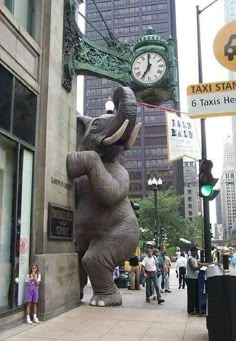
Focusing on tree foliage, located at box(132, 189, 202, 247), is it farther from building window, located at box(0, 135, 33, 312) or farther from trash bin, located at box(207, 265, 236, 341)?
trash bin, located at box(207, 265, 236, 341)

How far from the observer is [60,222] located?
1115 centimetres

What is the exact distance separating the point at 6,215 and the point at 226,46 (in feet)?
A: 18.1

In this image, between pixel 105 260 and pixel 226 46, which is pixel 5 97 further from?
pixel 105 260

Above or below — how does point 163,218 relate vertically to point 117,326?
above

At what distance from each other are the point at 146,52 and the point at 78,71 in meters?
2.54

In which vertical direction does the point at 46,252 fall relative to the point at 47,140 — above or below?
below

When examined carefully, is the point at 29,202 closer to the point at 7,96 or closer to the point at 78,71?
the point at 7,96

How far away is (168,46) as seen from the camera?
47.9ft

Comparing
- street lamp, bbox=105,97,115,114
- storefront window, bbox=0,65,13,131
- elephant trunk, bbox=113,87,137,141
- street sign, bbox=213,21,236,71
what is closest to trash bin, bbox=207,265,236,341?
street sign, bbox=213,21,236,71

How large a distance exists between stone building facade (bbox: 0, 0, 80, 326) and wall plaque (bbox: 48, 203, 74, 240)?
0.02m

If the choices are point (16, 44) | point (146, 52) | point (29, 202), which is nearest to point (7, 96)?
point (16, 44)

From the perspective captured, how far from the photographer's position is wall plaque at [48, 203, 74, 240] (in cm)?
1053

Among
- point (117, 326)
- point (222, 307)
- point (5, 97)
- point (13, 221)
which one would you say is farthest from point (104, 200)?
point (222, 307)

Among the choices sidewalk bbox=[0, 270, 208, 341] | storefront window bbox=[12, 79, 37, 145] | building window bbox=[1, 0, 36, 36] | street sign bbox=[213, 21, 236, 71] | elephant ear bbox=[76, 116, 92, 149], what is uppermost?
building window bbox=[1, 0, 36, 36]
